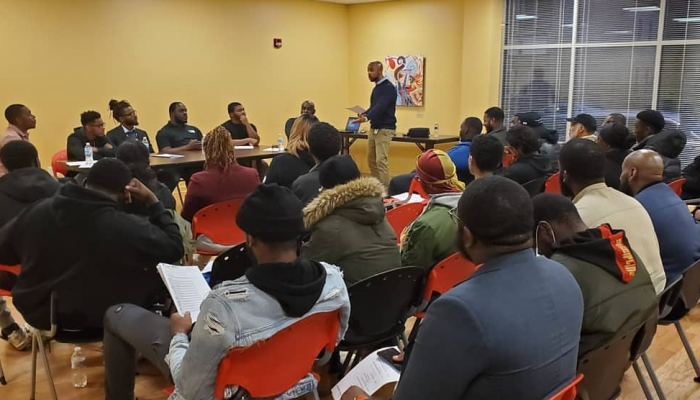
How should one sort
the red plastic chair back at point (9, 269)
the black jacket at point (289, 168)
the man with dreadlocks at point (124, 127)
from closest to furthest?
the red plastic chair back at point (9, 269) < the black jacket at point (289, 168) < the man with dreadlocks at point (124, 127)

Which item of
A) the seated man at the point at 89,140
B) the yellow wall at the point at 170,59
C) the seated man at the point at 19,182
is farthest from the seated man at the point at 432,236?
the yellow wall at the point at 170,59

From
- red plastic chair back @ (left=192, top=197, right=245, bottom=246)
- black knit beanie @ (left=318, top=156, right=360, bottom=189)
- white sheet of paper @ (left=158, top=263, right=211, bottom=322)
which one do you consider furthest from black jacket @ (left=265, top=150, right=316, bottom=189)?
white sheet of paper @ (left=158, top=263, right=211, bottom=322)

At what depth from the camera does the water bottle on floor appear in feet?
9.99

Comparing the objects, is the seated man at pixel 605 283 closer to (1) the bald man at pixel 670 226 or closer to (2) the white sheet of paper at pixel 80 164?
(1) the bald man at pixel 670 226

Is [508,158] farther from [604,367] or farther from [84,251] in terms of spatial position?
[84,251]

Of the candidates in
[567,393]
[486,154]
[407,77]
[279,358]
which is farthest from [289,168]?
[407,77]

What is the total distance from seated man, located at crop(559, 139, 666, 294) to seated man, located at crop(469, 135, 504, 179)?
1.70ft

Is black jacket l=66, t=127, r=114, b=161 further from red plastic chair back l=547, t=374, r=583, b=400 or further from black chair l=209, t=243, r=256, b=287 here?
red plastic chair back l=547, t=374, r=583, b=400

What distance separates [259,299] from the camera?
5.67ft

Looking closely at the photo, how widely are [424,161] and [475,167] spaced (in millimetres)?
350

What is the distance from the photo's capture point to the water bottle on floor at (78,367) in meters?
3.04

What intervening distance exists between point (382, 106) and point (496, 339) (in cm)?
671

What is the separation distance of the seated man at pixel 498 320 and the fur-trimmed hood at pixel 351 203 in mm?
1087

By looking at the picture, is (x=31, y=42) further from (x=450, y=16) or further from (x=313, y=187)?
(x=450, y=16)
